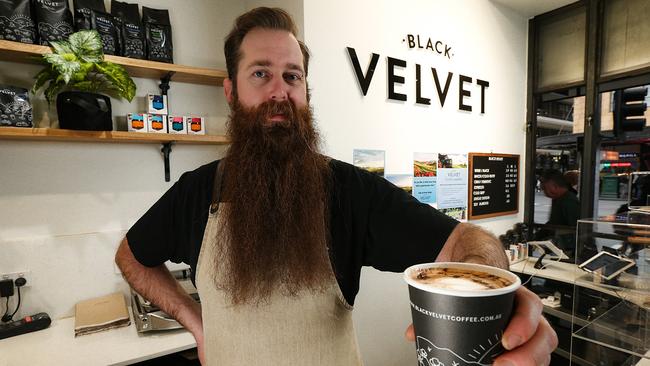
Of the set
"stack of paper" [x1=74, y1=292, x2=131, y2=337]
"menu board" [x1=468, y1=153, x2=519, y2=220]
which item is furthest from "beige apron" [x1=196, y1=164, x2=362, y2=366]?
"menu board" [x1=468, y1=153, x2=519, y2=220]

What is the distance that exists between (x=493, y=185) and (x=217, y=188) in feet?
8.76

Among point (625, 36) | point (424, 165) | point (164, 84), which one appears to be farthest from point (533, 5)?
point (164, 84)

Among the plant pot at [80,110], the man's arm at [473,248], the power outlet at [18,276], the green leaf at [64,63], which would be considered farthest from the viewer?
the power outlet at [18,276]

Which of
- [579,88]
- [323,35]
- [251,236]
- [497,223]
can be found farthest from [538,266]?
[251,236]

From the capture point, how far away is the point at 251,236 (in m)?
0.98

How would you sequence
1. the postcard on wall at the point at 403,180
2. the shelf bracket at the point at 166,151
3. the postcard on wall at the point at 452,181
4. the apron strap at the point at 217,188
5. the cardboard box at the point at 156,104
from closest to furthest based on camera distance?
the apron strap at the point at 217,188
the cardboard box at the point at 156,104
the shelf bracket at the point at 166,151
the postcard on wall at the point at 403,180
the postcard on wall at the point at 452,181

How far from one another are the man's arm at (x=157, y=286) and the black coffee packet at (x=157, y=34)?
124 centimetres

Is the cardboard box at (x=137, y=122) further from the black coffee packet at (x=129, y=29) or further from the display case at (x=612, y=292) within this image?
the display case at (x=612, y=292)

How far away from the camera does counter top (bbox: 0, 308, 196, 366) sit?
139 centimetres

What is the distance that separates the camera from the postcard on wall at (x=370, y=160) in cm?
212

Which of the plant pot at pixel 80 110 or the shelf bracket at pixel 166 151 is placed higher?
the plant pot at pixel 80 110

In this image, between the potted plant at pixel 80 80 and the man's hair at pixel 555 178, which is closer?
the potted plant at pixel 80 80

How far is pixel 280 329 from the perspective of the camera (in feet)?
3.05

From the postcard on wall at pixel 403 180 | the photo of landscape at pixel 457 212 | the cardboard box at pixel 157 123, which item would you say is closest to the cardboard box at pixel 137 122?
the cardboard box at pixel 157 123
